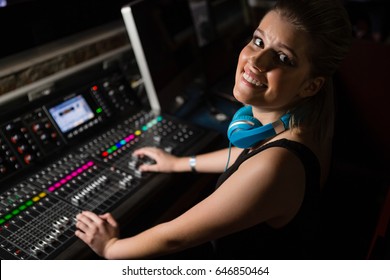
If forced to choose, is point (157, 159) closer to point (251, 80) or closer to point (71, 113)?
point (71, 113)

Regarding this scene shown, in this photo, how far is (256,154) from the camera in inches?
36.0

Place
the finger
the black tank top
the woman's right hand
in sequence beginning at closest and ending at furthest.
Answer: the black tank top < the finger < the woman's right hand

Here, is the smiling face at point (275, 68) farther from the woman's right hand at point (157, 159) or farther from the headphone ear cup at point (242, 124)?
the woman's right hand at point (157, 159)

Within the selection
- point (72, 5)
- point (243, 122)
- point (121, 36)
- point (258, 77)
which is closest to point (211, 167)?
point (243, 122)

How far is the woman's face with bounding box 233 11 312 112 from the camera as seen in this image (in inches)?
33.1

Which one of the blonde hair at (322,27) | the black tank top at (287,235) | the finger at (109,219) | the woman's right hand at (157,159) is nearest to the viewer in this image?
the blonde hair at (322,27)

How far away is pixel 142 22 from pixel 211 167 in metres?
0.62

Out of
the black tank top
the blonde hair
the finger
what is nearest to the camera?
the blonde hair

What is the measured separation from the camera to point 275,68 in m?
0.86

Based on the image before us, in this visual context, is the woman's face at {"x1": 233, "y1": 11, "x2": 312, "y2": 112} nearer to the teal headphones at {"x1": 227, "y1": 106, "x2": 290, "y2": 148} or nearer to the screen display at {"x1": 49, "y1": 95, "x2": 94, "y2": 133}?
the teal headphones at {"x1": 227, "y1": 106, "x2": 290, "y2": 148}

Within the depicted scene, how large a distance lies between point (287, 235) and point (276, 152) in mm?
273

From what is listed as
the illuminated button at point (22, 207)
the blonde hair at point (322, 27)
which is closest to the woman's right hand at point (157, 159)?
the illuminated button at point (22, 207)

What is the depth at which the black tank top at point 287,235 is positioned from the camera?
36.3 inches

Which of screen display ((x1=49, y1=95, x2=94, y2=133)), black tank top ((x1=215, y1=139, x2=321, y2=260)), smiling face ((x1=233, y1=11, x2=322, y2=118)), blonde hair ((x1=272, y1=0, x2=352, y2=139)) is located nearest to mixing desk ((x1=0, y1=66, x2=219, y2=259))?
screen display ((x1=49, y1=95, x2=94, y2=133))
